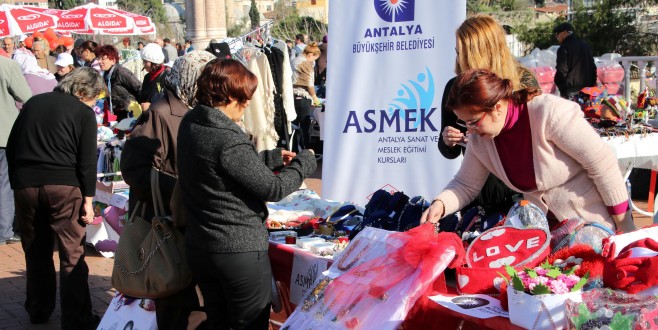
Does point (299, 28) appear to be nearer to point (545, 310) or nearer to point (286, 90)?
point (286, 90)

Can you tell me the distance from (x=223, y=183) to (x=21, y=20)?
20404 millimetres

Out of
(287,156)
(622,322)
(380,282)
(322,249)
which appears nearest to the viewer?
(622,322)

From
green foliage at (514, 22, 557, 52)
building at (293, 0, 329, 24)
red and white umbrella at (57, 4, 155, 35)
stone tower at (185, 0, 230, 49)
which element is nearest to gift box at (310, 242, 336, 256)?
green foliage at (514, 22, 557, 52)

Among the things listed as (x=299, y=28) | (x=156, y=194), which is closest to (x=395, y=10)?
(x=156, y=194)

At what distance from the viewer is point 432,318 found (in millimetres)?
2686

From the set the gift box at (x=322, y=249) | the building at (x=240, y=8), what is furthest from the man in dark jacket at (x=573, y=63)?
the building at (x=240, y=8)

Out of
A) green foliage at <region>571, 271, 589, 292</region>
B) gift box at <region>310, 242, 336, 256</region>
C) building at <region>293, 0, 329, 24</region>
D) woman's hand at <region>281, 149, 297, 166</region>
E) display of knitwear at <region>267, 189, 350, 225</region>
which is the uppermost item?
building at <region>293, 0, 329, 24</region>

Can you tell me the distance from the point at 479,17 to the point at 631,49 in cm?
1455

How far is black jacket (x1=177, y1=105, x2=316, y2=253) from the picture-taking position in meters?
3.04

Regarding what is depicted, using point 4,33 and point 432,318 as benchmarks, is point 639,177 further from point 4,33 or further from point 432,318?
point 4,33

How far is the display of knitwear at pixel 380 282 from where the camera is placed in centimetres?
264

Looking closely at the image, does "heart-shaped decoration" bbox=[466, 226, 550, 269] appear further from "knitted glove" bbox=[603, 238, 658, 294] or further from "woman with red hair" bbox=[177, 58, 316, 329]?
"woman with red hair" bbox=[177, 58, 316, 329]

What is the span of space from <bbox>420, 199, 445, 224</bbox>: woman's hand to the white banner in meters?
1.68

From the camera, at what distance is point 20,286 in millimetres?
6102
